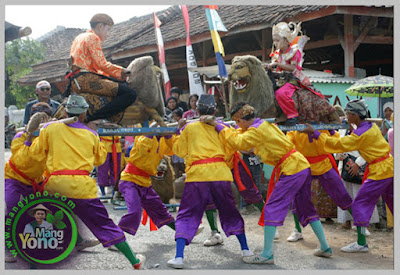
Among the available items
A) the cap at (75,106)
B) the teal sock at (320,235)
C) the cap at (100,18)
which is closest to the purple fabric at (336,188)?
the teal sock at (320,235)

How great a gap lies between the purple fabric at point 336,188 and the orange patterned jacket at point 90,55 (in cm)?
270

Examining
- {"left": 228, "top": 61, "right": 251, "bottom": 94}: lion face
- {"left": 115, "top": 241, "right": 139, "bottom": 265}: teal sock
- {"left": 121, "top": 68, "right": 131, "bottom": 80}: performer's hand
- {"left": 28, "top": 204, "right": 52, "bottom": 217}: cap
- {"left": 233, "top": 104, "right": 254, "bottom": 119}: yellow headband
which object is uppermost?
{"left": 121, "top": 68, "right": 131, "bottom": 80}: performer's hand

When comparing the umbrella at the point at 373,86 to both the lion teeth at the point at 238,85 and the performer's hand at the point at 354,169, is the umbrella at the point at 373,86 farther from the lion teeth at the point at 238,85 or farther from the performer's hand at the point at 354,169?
the lion teeth at the point at 238,85

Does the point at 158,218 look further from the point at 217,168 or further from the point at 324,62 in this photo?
the point at 324,62

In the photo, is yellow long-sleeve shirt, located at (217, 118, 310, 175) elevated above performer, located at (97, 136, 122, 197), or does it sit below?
above

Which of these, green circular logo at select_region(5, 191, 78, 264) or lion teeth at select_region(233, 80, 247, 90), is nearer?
green circular logo at select_region(5, 191, 78, 264)

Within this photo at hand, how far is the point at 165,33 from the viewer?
1134cm

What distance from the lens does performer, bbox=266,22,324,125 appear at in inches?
201

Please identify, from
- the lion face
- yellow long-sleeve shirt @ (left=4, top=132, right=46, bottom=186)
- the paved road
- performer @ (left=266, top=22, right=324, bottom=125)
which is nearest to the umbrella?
performer @ (left=266, top=22, right=324, bottom=125)

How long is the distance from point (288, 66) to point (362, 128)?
106 centimetres

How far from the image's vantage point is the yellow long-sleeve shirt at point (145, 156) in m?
5.11

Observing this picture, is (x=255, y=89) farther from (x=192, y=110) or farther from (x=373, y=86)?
(x=373, y=86)

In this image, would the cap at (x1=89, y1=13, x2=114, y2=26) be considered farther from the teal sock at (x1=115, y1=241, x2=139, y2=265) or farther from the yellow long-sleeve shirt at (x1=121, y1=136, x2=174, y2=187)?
the teal sock at (x1=115, y1=241, x2=139, y2=265)

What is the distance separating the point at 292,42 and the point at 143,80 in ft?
5.97
